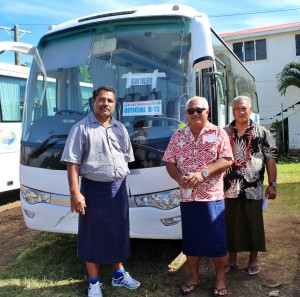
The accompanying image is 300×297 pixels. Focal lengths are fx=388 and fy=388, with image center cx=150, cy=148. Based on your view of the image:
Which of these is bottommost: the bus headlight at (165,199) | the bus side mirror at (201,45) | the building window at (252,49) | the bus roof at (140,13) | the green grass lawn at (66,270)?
the green grass lawn at (66,270)

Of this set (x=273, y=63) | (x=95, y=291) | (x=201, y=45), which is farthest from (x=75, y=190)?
(x=273, y=63)

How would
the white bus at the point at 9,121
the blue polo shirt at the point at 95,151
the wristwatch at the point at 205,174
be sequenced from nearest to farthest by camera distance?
1. the wristwatch at the point at 205,174
2. the blue polo shirt at the point at 95,151
3. the white bus at the point at 9,121

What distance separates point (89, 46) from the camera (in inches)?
168

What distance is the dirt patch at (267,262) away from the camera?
3.69m

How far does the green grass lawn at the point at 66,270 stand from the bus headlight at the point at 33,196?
0.84 m

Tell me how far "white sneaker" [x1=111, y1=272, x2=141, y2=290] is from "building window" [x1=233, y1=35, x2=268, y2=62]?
1897 centimetres

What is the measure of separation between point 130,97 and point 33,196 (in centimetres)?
149

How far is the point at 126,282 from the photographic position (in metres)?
3.79

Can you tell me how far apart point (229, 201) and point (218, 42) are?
2.61m

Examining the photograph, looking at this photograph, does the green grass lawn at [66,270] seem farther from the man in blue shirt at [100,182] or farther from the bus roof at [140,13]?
the bus roof at [140,13]

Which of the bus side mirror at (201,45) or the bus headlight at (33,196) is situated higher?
the bus side mirror at (201,45)

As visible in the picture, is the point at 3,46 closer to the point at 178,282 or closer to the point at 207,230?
the point at 207,230

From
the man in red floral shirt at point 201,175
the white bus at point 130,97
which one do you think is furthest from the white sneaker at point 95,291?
Answer: the man in red floral shirt at point 201,175

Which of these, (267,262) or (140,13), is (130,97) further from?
(267,262)
